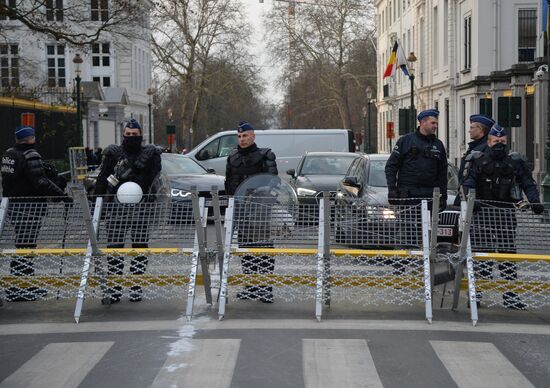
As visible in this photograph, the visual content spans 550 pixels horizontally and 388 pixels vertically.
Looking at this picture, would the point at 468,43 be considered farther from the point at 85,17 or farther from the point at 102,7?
the point at 85,17

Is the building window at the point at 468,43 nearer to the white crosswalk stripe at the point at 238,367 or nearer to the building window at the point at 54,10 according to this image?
the building window at the point at 54,10

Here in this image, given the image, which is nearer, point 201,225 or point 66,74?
point 201,225

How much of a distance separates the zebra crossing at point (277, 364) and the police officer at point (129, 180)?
1.87 metres

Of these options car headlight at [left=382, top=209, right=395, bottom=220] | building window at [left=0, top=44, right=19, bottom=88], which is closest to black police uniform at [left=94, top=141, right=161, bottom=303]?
car headlight at [left=382, top=209, right=395, bottom=220]

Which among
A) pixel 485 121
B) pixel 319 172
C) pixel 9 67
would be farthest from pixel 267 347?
pixel 9 67

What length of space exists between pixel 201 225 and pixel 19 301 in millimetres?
2283

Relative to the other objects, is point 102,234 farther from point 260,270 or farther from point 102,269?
point 260,270

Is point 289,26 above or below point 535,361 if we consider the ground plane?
above

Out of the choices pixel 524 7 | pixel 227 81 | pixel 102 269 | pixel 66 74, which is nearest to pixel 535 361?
pixel 102 269

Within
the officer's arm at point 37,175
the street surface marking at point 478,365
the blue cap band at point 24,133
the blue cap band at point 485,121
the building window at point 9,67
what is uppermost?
the building window at point 9,67

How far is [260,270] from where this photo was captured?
10.5 metres

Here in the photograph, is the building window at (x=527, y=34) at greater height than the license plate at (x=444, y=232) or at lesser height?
greater

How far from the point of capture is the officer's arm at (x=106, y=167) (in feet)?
37.6

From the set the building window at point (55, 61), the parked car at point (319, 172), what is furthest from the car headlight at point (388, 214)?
the building window at point (55, 61)
